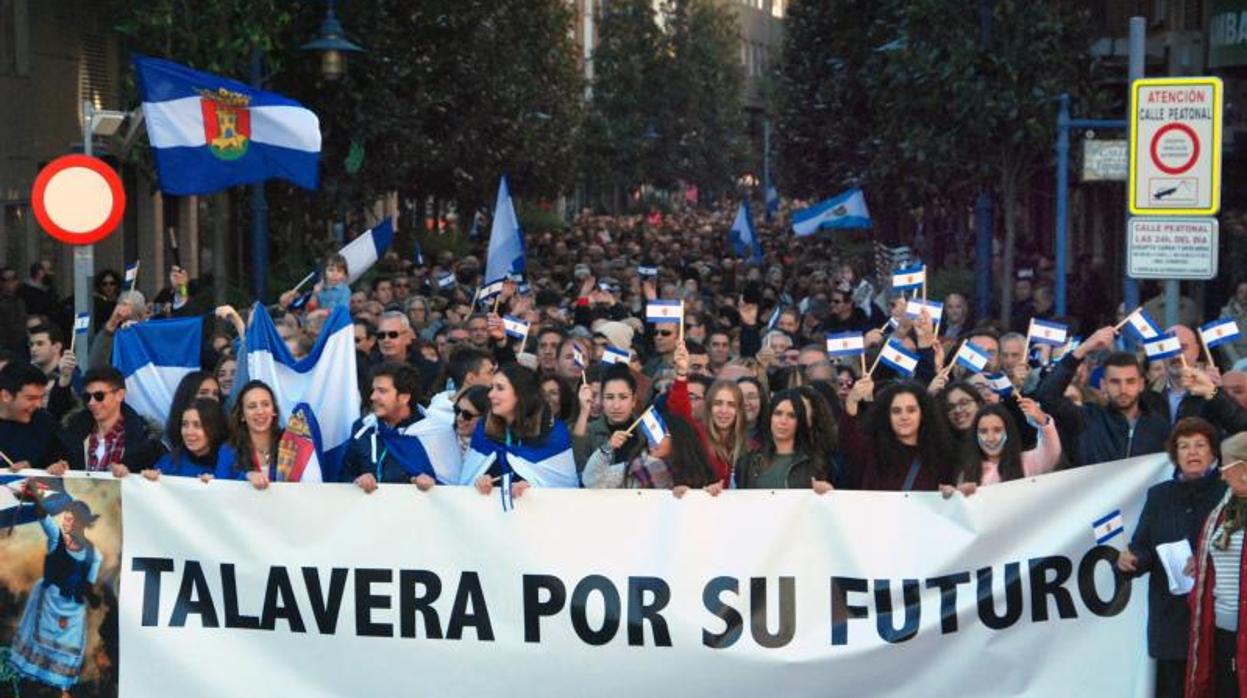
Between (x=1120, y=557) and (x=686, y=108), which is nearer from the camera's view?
(x=1120, y=557)

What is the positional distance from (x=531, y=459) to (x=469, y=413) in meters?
0.69

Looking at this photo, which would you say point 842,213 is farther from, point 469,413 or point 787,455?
point 787,455

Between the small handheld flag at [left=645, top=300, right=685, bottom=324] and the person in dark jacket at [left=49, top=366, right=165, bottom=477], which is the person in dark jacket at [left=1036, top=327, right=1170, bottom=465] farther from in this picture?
the person in dark jacket at [left=49, top=366, right=165, bottom=477]

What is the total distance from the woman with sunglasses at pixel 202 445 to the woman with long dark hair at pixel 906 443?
271 centimetres

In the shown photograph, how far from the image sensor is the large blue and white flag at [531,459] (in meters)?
9.97

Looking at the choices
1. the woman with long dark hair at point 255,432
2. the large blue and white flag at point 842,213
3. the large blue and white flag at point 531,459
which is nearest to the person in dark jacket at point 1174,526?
the large blue and white flag at point 531,459

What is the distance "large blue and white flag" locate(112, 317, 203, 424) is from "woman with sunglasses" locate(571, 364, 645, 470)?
2.72 meters

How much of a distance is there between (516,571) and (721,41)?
257 feet

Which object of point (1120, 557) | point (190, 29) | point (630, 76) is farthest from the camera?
point (630, 76)

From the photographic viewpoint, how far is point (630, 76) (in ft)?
265

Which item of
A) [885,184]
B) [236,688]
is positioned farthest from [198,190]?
[885,184]

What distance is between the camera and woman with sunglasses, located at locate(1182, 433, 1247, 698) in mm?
8305

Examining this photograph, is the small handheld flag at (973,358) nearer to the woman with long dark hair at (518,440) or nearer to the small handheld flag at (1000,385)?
the small handheld flag at (1000,385)

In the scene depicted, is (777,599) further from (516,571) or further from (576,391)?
(576,391)
